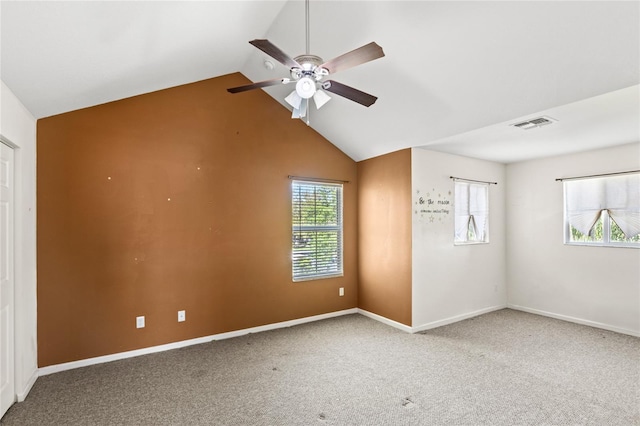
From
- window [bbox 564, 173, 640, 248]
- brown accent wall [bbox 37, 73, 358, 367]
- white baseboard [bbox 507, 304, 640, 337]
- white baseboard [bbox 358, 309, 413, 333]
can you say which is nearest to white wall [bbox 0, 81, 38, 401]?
brown accent wall [bbox 37, 73, 358, 367]

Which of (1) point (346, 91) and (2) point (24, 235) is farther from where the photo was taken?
(2) point (24, 235)

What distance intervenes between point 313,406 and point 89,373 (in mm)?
2188

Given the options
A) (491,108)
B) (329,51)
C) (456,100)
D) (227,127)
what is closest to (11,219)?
(227,127)

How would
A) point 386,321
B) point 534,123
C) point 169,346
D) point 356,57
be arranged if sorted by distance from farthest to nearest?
point 386,321 < point 169,346 < point 534,123 < point 356,57

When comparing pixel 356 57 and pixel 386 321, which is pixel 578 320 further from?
pixel 356 57

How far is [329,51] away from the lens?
3.17 m

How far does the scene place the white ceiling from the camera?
6.90ft

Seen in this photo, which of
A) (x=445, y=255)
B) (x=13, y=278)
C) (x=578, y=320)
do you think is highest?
(x=13, y=278)

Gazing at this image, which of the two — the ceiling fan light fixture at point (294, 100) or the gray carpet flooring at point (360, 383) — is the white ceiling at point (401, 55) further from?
the gray carpet flooring at point (360, 383)

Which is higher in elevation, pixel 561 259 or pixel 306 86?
pixel 306 86

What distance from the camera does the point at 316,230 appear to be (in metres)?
4.70

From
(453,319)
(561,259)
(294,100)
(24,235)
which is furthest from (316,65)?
(561,259)

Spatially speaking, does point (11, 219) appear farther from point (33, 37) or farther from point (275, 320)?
point (275, 320)

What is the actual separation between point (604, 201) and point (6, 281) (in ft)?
21.5
